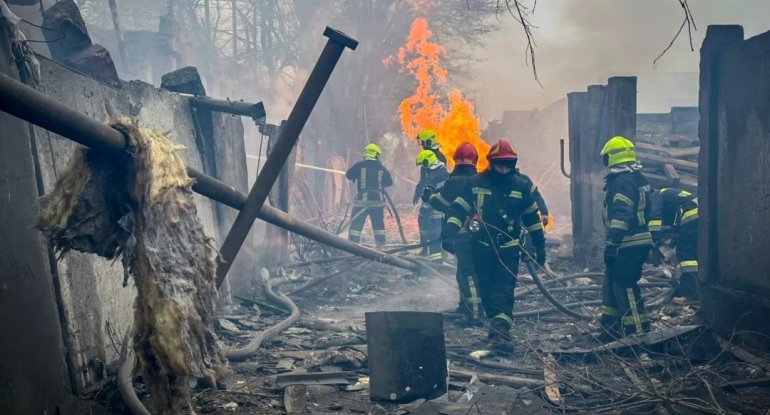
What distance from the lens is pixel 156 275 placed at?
2.22 metres

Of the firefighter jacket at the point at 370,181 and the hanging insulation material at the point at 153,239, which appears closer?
the hanging insulation material at the point at 153,239

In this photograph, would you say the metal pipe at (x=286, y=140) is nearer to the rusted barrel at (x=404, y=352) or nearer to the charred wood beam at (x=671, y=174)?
the rusted barrel at (x=404, y=352)

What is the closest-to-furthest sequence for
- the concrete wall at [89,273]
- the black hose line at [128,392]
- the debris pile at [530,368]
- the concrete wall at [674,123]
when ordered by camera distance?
the black hose line at [128,392]
the concrete wall at [89,273]
the debris pile at [530,368]
the concrete wall at [674,123]

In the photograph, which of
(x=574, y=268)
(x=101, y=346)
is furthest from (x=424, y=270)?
(x=101, y=346)

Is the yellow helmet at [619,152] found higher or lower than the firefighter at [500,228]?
higher

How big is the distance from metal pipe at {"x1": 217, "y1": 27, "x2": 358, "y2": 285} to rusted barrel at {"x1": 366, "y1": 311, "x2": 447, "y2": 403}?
1975mm

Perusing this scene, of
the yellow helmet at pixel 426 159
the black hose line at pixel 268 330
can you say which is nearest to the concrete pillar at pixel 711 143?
the black hose line at pixel 268 330

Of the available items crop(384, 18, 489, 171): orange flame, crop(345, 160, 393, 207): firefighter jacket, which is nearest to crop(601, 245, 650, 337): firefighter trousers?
crop(345, 160, 393, 207): firefighter jacket

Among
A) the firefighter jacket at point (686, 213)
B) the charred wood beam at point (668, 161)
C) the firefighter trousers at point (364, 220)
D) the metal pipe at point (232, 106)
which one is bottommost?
the firefighter trousers at point (364, 220)

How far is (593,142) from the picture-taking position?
10516 millimetres

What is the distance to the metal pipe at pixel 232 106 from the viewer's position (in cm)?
764

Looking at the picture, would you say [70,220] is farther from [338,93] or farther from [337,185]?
[338,93]

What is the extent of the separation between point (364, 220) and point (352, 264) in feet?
8.68

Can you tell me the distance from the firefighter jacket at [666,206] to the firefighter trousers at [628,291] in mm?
1577
